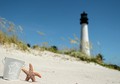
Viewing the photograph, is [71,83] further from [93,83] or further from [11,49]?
[11,49]

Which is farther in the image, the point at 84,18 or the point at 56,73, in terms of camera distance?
the point at 84,18

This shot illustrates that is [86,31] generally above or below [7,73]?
above

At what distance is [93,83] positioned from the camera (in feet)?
17.0

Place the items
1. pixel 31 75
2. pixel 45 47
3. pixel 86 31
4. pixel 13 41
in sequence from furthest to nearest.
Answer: pixel 86 31
pixel 45 47
pixel 13 41
pixel 31 75

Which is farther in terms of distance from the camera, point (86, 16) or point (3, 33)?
point (86, 16)

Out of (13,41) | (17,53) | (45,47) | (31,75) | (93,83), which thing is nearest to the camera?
(31,75)

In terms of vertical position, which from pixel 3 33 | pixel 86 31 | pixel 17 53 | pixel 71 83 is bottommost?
pixel 71 83

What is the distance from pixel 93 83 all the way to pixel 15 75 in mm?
1996

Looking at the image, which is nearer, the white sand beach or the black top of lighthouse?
the white sand beach

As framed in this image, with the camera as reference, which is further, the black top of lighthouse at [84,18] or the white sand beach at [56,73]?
the black top of lighthouse at [84,18]

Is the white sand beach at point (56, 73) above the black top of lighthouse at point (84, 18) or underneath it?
→ underneath

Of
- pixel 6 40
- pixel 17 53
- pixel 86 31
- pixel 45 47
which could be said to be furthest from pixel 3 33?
pixel 86 31

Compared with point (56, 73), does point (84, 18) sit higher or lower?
higher

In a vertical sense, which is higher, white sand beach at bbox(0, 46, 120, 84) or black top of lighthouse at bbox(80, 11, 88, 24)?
black top of lighthouse at bbox(80, 11, 88, 24)
